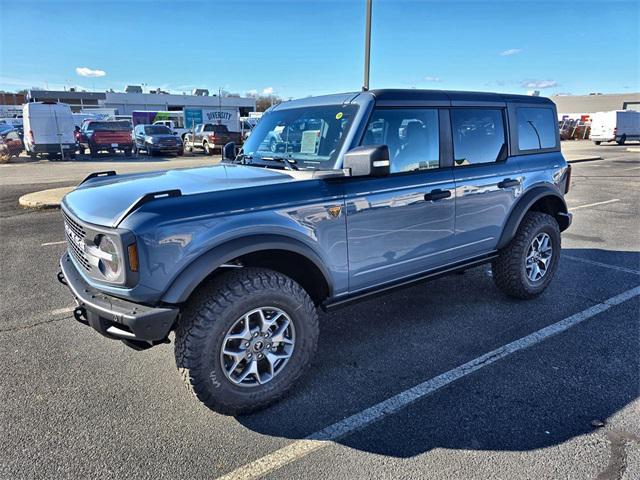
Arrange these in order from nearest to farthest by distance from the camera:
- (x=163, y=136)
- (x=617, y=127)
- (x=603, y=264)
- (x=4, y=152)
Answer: (x=603, y=264)
(x=4, y=152)
(x=163, y=136)
(x=617, y=127)

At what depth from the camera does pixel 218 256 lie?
2.66 m

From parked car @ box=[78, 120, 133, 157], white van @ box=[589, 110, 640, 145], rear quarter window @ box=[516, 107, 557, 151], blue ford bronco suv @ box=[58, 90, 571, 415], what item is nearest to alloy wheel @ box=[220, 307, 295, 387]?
blue ford bronco suv @ box=[58, 90, 571, 415]

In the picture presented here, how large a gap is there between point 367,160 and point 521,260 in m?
2.34

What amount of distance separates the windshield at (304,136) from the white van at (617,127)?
3642 centimetres

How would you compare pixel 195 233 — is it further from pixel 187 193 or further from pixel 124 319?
pixel 124 319

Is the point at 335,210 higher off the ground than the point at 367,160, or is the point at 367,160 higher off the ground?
the point at 367,160

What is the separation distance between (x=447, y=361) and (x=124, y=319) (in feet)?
7.61

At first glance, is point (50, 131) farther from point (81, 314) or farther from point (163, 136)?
point (81, 314)

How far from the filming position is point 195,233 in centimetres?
260

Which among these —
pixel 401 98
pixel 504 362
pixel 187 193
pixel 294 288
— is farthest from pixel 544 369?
pixel 187 193

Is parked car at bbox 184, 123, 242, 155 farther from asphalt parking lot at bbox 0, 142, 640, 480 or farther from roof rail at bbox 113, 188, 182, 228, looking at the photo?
roof rail at bbox 113, 188, 182, 228

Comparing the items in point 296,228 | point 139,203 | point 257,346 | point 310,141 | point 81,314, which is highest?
point 310,141

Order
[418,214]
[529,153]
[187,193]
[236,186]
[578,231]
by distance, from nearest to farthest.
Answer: [187,193], [236,186], [418,214], [529,153], [578,231]

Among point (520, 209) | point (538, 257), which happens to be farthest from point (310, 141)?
point (538, 257)
